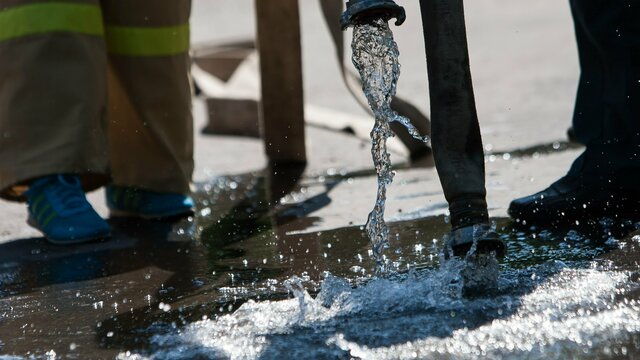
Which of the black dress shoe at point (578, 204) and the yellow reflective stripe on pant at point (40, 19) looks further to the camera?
the yellow reflective stripe on pant at point (40, 19)

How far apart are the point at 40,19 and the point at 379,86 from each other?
3.61 feet

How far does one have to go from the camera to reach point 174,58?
3.54 m

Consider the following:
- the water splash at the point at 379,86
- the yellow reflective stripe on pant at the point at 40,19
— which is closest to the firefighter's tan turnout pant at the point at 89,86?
the yellow reflective stripe on pant at the point at 40,19

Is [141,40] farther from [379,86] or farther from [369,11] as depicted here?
[369,11]

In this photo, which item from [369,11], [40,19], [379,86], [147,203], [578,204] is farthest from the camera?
[147,203]

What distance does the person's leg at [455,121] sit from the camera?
7.86ft

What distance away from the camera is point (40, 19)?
10.5 ft

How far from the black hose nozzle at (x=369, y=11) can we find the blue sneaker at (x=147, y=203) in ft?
4.40

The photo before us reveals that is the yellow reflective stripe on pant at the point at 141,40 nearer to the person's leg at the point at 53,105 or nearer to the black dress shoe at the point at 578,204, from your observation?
the person's leg at the point at 53,105

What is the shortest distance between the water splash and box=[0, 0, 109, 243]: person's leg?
3.20 ft

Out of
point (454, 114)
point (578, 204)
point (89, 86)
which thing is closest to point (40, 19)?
point (89, 86)

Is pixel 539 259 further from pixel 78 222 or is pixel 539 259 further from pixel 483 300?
pixel 78 222

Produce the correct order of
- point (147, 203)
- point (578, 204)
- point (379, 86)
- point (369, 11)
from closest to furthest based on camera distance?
point (369, 11) < point (379, 86) < point (578, 204) < point (147, 203)

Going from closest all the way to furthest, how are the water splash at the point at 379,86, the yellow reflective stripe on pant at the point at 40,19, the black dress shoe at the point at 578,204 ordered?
1. the water splash at the point at 379,86
2. the black dress shoe at the point at 578,204
3. the yellow reflective stripe on pant at the point at 40,19
